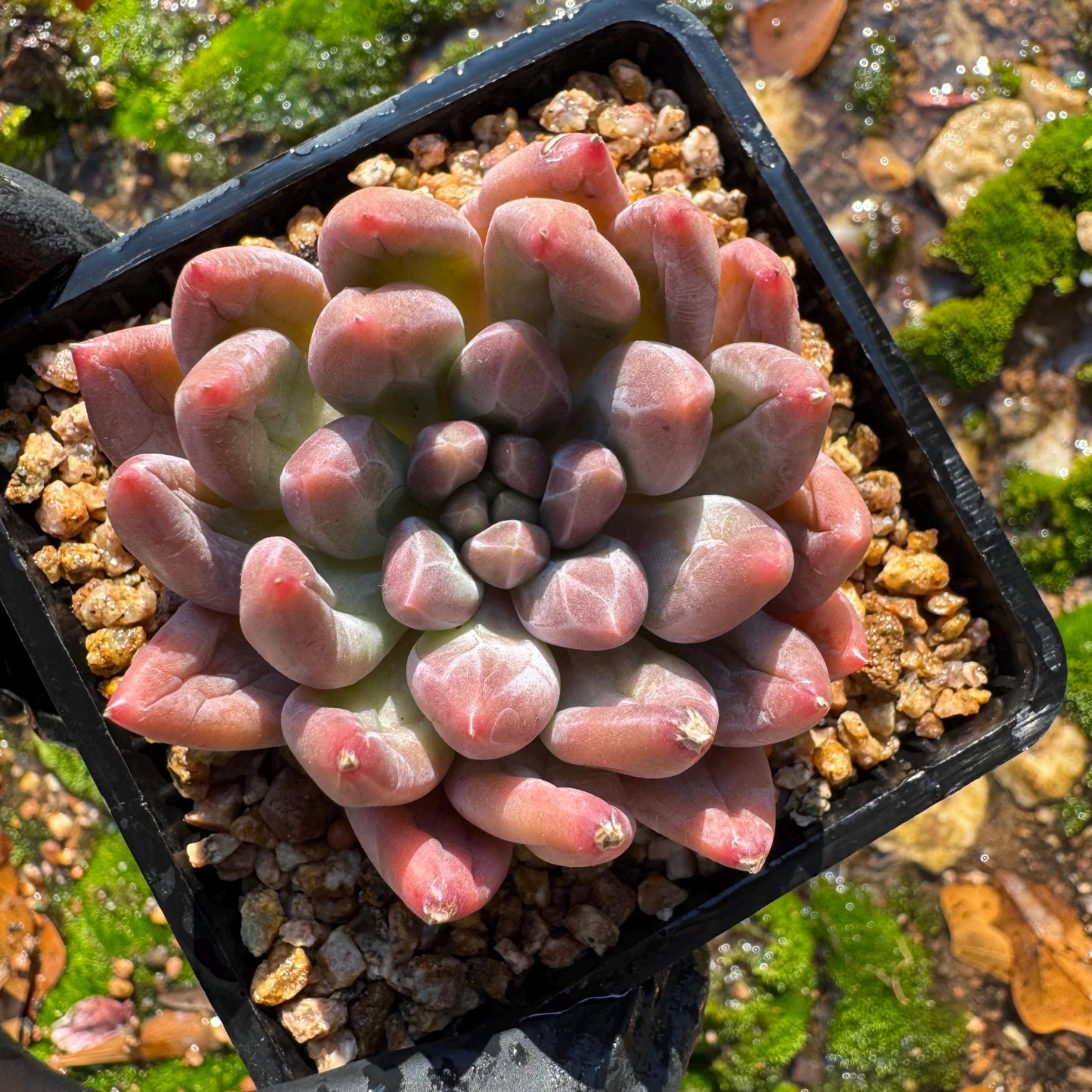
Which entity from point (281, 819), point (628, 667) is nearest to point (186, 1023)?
point (281, 819)

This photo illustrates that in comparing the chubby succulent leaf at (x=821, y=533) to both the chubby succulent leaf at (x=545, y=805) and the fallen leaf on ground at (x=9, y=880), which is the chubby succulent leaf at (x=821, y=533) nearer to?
the chubby succulent leaf at (x=545, y=805)

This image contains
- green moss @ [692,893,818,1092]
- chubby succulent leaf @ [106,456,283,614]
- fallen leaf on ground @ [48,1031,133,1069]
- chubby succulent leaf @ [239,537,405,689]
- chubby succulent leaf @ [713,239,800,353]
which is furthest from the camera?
green moss @ [692,893,818,1092]

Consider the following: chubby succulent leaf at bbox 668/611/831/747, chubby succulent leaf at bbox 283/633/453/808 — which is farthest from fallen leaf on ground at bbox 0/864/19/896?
chubby succulent leaf at bbox 668/611/831/747

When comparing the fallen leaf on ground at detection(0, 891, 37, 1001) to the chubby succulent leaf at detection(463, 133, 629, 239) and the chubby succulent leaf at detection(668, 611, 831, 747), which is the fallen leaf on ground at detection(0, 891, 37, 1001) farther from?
the chubby succulent leaf at detection(463, 133, 629, 239)

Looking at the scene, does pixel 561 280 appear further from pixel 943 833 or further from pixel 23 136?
pixel 23 136

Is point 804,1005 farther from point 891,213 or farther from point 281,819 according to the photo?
point 891,213

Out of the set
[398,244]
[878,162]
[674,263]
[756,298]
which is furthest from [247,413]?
[878,162]
